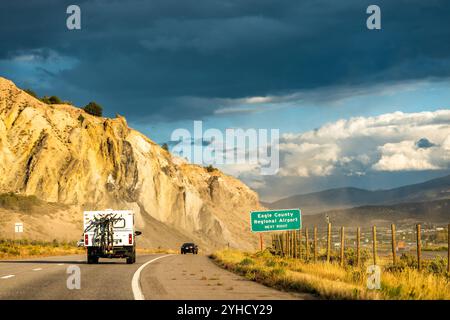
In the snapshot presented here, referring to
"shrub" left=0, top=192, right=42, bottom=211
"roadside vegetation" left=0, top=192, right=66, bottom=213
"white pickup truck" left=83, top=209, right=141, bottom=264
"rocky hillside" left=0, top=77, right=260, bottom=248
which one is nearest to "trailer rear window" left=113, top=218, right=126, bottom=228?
"white pickup truck" left=83, top=209, right=141, bottom=264

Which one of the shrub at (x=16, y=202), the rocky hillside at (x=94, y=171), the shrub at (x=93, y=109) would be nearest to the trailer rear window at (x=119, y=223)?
the rocky hillside at (x=94, y=171)

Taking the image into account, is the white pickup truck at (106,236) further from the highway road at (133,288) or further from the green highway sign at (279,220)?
the highway road at (133,288)

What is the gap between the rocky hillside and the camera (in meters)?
91.7

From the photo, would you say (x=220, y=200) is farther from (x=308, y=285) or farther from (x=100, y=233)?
(x=308, y=285)

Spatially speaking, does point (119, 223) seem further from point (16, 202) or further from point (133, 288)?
point (16, 202)

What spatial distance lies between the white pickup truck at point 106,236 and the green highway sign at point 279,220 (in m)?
10.0

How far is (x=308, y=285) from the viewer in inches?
690

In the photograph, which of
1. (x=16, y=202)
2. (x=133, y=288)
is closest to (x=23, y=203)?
(x=16, y=202)

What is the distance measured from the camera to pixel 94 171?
10069 centimetres

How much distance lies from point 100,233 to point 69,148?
65.7m

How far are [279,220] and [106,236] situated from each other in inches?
457

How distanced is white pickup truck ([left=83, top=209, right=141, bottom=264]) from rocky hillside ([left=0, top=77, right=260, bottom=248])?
51.9 m

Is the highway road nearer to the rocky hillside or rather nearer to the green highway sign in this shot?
the green highway sign
